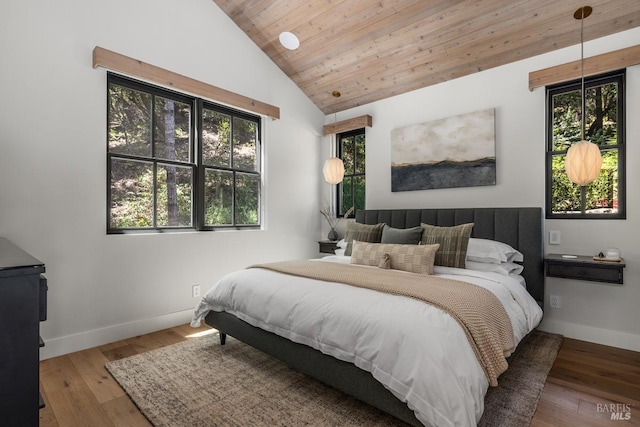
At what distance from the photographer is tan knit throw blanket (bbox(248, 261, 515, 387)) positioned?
1691 millimetres

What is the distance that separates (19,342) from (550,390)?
9.08ft

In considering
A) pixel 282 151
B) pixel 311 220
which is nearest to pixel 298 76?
pixel 282 151

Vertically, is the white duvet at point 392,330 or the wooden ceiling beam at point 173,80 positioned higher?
the wooden ceiling beam at point 173,80

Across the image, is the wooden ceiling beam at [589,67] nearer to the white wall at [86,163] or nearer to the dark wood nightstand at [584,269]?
the dark wood nightstand at [584,269]

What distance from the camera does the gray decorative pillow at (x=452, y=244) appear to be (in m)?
2.91

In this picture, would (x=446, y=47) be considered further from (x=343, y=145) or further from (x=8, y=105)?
(x=8, y=105)

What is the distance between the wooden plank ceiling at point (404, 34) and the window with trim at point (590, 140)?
362 mm

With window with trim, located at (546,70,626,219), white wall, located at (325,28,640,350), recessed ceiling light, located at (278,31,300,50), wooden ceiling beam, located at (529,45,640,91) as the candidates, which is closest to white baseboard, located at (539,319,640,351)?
white wall, located at (325,28,640,350)

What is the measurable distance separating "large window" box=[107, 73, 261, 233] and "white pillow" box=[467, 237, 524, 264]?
2512 mm

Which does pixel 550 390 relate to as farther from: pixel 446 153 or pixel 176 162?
pixel 176 162

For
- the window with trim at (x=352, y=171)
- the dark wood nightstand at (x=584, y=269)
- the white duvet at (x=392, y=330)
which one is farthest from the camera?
the window with trim at (x=352, y=171)

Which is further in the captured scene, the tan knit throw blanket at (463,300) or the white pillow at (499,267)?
the white pillow at (499,267)

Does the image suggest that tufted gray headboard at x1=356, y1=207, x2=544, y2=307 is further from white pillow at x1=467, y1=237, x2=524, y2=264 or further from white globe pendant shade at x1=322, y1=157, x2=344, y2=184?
white globe pendant shade at x1=322, y1=157, x2=344, y2=184

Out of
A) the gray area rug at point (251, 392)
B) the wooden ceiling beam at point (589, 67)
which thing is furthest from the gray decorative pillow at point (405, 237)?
the wooden ceiling beam at point (589, 67)
